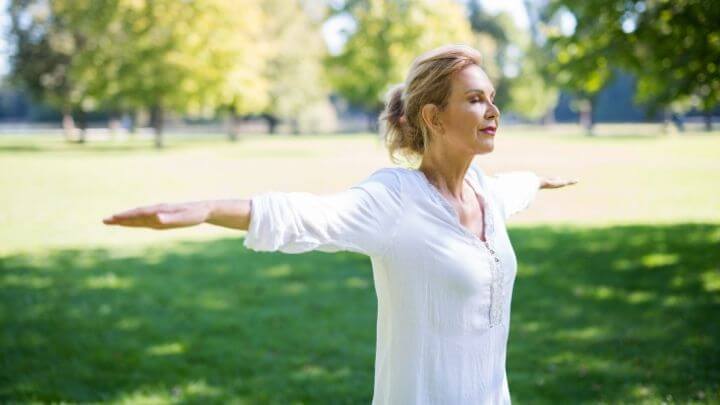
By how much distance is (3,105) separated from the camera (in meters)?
95.7

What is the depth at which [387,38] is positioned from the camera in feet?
141

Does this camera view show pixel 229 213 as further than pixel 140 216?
Yes

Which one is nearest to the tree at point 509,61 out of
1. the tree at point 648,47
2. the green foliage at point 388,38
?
the green foliage at point 388,38

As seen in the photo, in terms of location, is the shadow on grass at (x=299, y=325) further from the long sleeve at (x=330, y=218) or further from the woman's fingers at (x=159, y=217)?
the woman's fingers at (x=159, y=217)

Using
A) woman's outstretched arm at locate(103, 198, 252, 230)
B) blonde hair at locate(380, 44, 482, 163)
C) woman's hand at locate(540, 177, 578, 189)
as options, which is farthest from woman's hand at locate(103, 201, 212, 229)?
woman's hand at locate(540, 177, 578, 189)

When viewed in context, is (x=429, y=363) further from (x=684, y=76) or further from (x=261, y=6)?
(x=261, y=6)

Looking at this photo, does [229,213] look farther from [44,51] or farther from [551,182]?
[44,51]

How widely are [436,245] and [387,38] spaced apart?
4197cm

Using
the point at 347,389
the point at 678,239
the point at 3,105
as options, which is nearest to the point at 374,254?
the point at 347,389

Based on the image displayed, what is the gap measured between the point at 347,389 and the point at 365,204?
3583mm

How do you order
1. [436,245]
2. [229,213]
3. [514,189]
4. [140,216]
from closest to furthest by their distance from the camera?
[140,216], [229,213], [436,245], [514,189]

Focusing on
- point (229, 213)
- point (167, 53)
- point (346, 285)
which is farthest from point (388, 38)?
point (229, 213)

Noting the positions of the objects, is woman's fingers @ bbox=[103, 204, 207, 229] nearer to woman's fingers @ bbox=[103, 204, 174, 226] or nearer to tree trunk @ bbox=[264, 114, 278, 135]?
woman's fingers @ bbox=[103, 204, 174, 226]

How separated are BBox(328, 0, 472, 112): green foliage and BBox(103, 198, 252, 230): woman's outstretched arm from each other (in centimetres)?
4061
